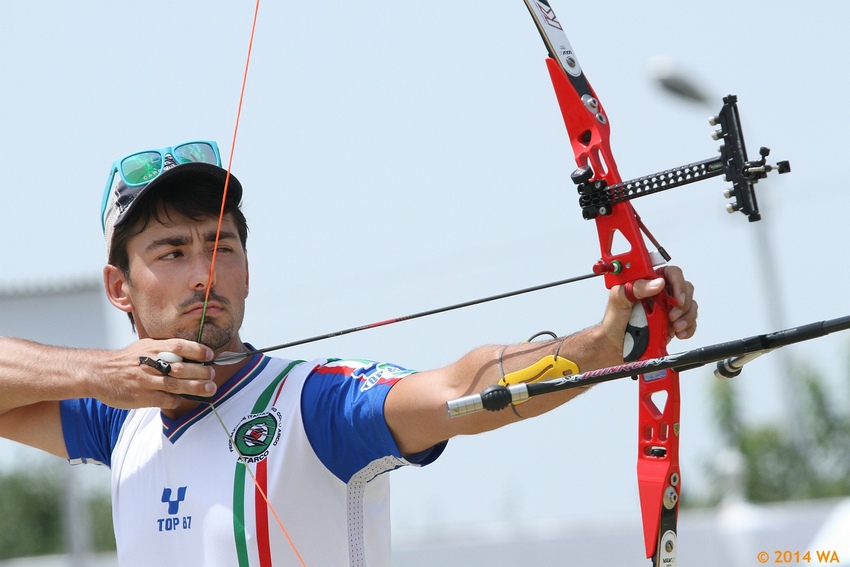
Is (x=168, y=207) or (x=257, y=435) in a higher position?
(x=168, y=207)

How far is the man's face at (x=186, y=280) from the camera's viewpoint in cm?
273

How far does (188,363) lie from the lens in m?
2.60

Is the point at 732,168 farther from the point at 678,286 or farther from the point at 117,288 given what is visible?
the point at 117,288

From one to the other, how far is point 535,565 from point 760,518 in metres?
1.49

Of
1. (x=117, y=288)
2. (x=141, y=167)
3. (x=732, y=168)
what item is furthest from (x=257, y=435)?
(x=732, y=168)

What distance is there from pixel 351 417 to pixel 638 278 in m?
0.64

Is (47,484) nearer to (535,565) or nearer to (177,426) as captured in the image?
(535,565)

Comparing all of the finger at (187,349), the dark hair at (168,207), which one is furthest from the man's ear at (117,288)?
the finger at (187,349)

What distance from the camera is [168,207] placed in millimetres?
2844

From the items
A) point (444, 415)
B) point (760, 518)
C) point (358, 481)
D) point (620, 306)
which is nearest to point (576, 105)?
point (620, 306)

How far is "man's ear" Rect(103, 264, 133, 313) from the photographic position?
9.55 ft

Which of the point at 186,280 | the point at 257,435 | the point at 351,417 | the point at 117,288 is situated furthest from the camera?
the point at 117,288

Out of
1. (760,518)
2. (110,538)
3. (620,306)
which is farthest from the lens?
(110,538)

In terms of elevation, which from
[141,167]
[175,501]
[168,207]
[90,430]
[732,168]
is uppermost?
[141,167]
